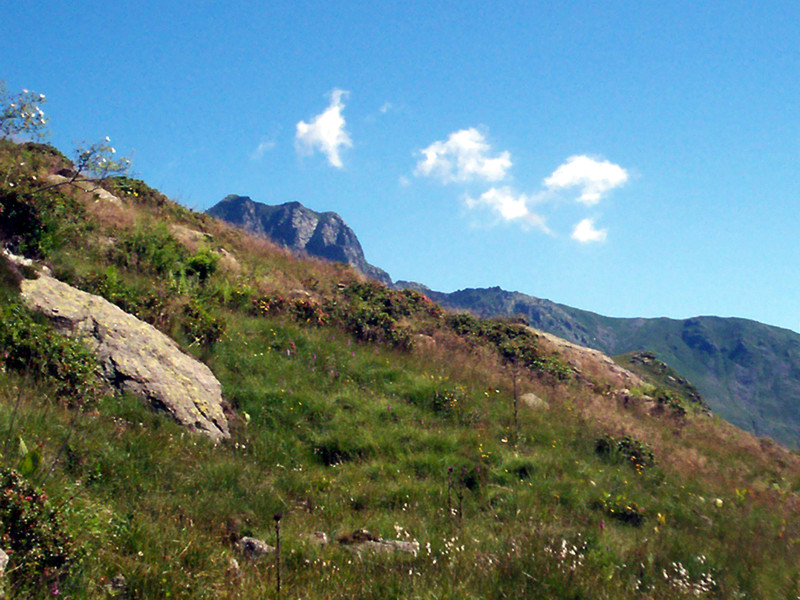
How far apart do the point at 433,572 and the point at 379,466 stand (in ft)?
11.0

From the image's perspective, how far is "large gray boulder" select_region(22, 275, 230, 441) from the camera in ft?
24.4

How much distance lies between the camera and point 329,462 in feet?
26.2

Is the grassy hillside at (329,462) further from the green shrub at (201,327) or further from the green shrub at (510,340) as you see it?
the green shrub at (510,340)

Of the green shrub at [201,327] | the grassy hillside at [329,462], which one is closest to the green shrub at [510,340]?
the grassy hillside at [329,462]

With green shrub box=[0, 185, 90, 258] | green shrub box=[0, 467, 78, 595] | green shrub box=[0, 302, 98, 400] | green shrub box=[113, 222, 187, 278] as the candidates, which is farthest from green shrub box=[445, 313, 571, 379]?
green shrub box=[0, 467, 78, 595]

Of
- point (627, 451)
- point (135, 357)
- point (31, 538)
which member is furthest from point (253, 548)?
point (627, 451)

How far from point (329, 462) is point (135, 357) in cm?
318

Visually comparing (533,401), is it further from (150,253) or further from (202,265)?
(150,253)

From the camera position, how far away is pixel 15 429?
16.3 ft

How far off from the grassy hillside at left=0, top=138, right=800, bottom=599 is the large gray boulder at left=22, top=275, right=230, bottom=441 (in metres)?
0.33

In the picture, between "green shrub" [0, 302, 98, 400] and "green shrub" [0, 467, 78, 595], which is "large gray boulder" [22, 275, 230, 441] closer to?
"green shrub" [0, 302, 98, 400]

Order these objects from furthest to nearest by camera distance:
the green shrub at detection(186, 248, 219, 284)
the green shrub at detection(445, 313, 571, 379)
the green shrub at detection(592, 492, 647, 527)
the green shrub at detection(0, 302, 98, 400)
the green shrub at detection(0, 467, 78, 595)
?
the green shrub at detection(445, 313, 571, 379) → the green shrub at detection(186, 248, 219, 284) → the green shrub at detection(592, 492, 647, 527) → the green shrub at detection(0, 302, 98, 400) → the green shrub at detection(0, 467, 78, 595)

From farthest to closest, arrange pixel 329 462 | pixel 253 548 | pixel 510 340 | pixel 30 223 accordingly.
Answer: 1. pixel 510 340
2. pixel 30 223
3. pixel 329 462
4. pixel 253 548

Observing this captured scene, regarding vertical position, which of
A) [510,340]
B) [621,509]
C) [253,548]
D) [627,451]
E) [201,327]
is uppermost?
[510,340]
